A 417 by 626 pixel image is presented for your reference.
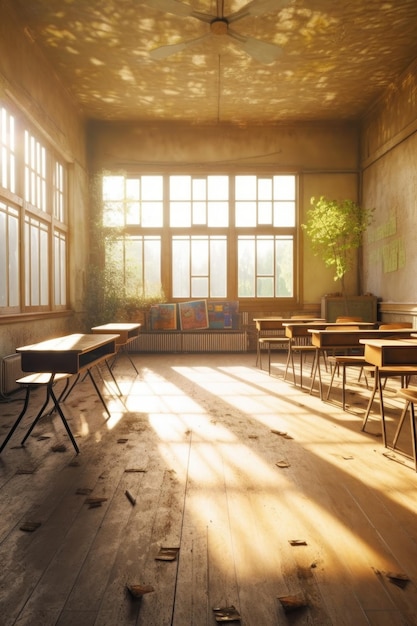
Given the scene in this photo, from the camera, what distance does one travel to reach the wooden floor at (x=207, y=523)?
59.7 inches

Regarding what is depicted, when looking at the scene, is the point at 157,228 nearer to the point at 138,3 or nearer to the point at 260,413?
the point at 138,3

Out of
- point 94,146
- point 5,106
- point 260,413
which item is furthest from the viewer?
point 94,146

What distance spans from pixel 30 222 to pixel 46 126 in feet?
5.69

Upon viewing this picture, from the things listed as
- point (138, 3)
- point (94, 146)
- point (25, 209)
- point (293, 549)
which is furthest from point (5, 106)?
point (293, 549)

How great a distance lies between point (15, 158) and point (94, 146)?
402 cm

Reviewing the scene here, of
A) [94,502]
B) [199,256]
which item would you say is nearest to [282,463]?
[94,502]

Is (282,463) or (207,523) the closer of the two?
(207,523)

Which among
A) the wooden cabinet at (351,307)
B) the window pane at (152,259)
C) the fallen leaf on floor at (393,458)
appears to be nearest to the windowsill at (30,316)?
the window pane at (152,259)

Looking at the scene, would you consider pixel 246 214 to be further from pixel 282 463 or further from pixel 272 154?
pixel 282 463

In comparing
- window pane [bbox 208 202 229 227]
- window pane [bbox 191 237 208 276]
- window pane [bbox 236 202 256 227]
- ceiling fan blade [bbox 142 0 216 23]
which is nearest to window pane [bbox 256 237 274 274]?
window pane [bbox 236 202 256 227]

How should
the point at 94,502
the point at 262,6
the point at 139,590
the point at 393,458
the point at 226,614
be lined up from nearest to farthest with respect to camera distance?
the point at 226,614, the point at 139,590, the point at 94,502, the point at 393,458, the point at 262,6

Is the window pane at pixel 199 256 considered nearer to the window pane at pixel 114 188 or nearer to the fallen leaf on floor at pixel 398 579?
the window pane at pixel 114 188

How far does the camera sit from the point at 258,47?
207 inches

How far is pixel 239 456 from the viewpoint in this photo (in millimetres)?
3057
